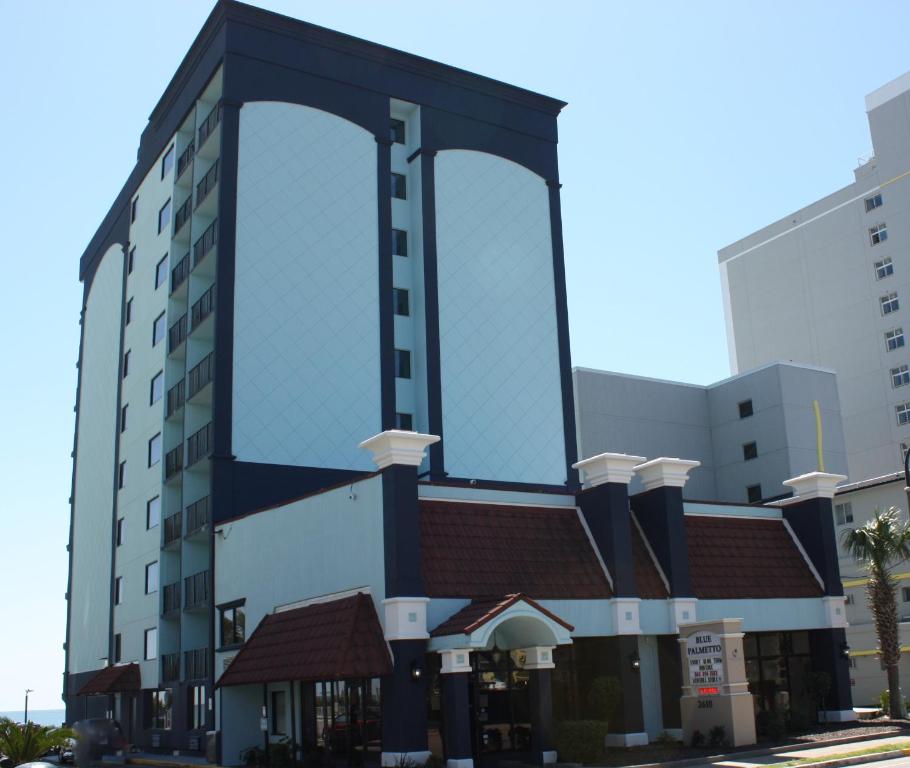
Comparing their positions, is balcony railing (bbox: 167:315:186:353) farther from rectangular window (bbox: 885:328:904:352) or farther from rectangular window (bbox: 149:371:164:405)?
rectangular window (bbox: 885:328:904:352)

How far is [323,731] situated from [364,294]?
848 inches

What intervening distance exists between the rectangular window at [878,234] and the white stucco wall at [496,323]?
131 ft

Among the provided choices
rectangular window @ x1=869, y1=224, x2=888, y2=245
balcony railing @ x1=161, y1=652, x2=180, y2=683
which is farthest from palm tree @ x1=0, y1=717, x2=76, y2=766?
rectangular window @ x1=869, y1=224, x2=888, y2=245

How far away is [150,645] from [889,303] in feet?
196

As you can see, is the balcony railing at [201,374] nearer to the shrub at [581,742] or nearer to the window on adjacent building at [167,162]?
the window on adjacent building at [167,162]

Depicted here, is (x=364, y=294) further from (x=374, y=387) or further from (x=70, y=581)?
(x=70, y=581)

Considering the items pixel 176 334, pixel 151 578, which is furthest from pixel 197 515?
pixel 176 334

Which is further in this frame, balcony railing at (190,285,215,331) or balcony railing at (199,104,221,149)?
balcony railing at (199,104,221,149)

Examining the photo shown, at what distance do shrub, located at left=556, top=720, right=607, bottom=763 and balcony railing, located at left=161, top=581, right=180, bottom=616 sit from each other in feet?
72.5

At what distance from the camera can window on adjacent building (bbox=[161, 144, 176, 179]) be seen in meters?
53.7

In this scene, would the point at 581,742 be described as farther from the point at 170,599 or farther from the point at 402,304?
the point at 402,304

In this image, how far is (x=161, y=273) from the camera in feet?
175

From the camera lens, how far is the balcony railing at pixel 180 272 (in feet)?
164

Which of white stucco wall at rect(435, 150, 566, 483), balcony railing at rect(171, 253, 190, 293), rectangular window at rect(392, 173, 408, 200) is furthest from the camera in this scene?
rectangular window at rect(392, 173, 408, 200)
